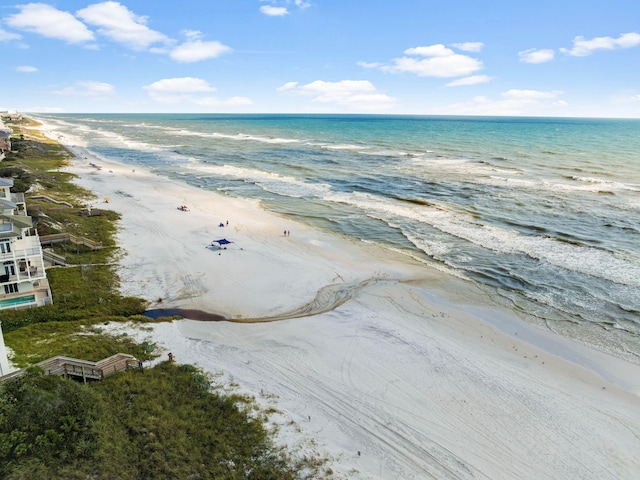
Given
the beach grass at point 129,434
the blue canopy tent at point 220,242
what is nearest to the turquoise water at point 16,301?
the beach grass at point 129,434

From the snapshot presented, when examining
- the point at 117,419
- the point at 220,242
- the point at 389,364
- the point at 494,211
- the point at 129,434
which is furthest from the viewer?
the point at 494,211

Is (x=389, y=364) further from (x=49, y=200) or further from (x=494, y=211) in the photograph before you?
(x=49, y=200)

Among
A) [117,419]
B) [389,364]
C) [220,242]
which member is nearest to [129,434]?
[117,419]

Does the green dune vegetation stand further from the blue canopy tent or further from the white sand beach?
the blue canopy tent

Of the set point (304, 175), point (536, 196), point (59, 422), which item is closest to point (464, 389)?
point (59, 422)

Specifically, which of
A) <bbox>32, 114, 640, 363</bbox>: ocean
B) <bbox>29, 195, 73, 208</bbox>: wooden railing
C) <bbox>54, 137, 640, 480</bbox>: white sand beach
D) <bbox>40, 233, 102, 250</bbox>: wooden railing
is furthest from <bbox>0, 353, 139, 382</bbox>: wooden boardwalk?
<bbox>29, 195, 73, 208</bbox>: wooden railing
